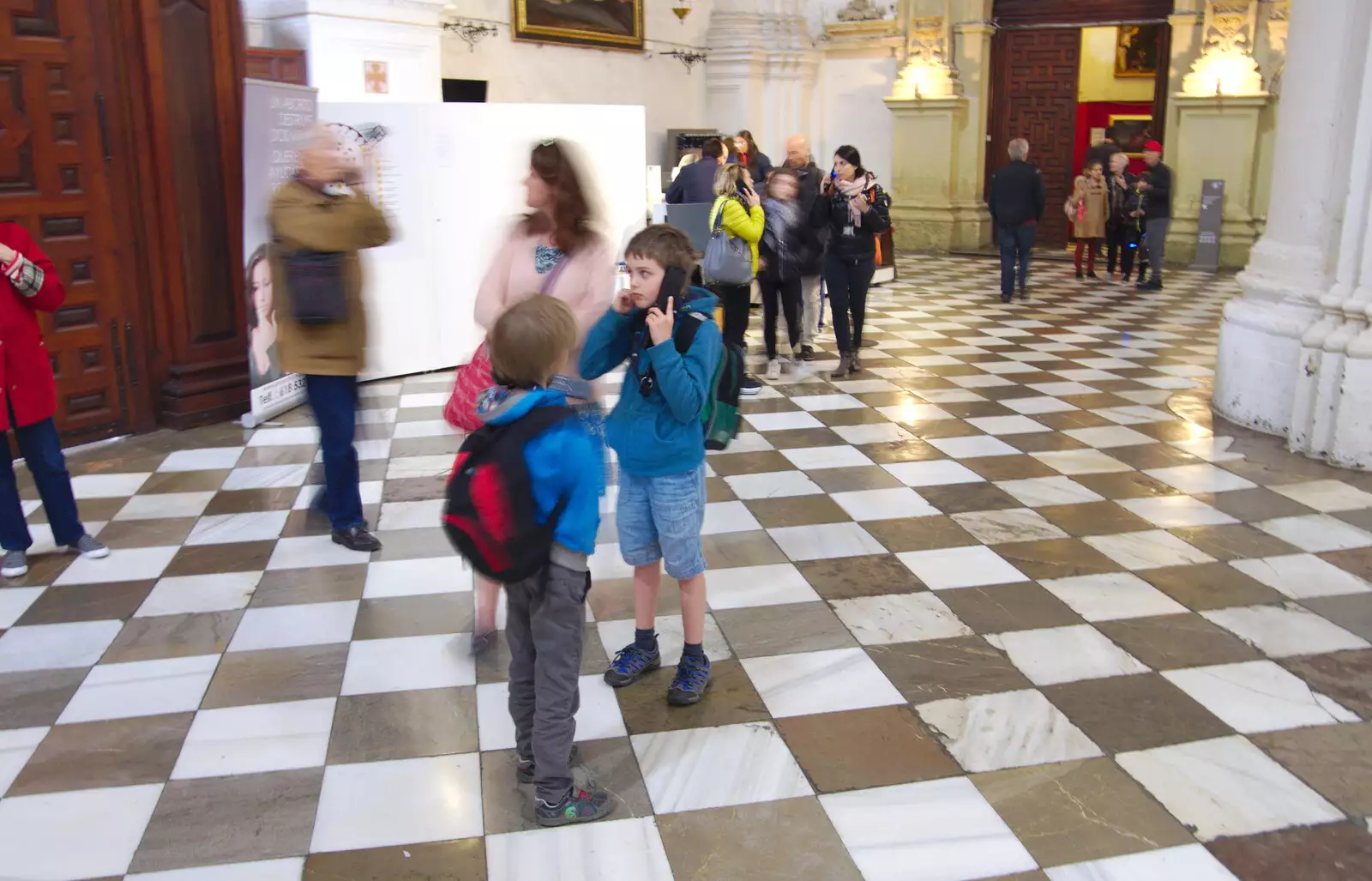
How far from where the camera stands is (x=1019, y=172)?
11.1 meters

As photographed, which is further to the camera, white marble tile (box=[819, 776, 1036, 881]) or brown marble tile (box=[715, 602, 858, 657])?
brown marble tile (box=[715, 602, 858, 657])

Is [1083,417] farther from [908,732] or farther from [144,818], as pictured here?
[144,818]

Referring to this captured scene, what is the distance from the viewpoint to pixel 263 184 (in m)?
6.42

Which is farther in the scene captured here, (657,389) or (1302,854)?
(657,389)

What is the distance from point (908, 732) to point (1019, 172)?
900cm

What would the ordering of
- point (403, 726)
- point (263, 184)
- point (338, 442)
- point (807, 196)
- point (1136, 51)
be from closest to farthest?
point (403, 726) → point (338, 442) → point (263, 184) → point (807, 196) → point (1136, 51)

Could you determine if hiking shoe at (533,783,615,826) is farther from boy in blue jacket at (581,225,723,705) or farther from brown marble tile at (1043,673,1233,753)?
brown marble tile at (1043,673,1233,753)

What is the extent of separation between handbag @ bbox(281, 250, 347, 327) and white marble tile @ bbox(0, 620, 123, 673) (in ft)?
4.24

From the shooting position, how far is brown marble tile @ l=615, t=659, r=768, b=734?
328 centimetres

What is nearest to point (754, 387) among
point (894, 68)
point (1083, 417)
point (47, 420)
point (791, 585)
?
point (1083, 417)

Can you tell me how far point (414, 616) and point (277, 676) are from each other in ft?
1.82

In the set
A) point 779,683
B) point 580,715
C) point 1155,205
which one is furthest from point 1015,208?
point 580,715

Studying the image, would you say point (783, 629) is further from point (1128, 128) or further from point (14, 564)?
point (1128, 128)

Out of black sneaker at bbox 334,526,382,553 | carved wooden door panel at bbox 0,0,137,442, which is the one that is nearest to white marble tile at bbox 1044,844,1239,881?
black sneaker at bbox 334,526,382,553
